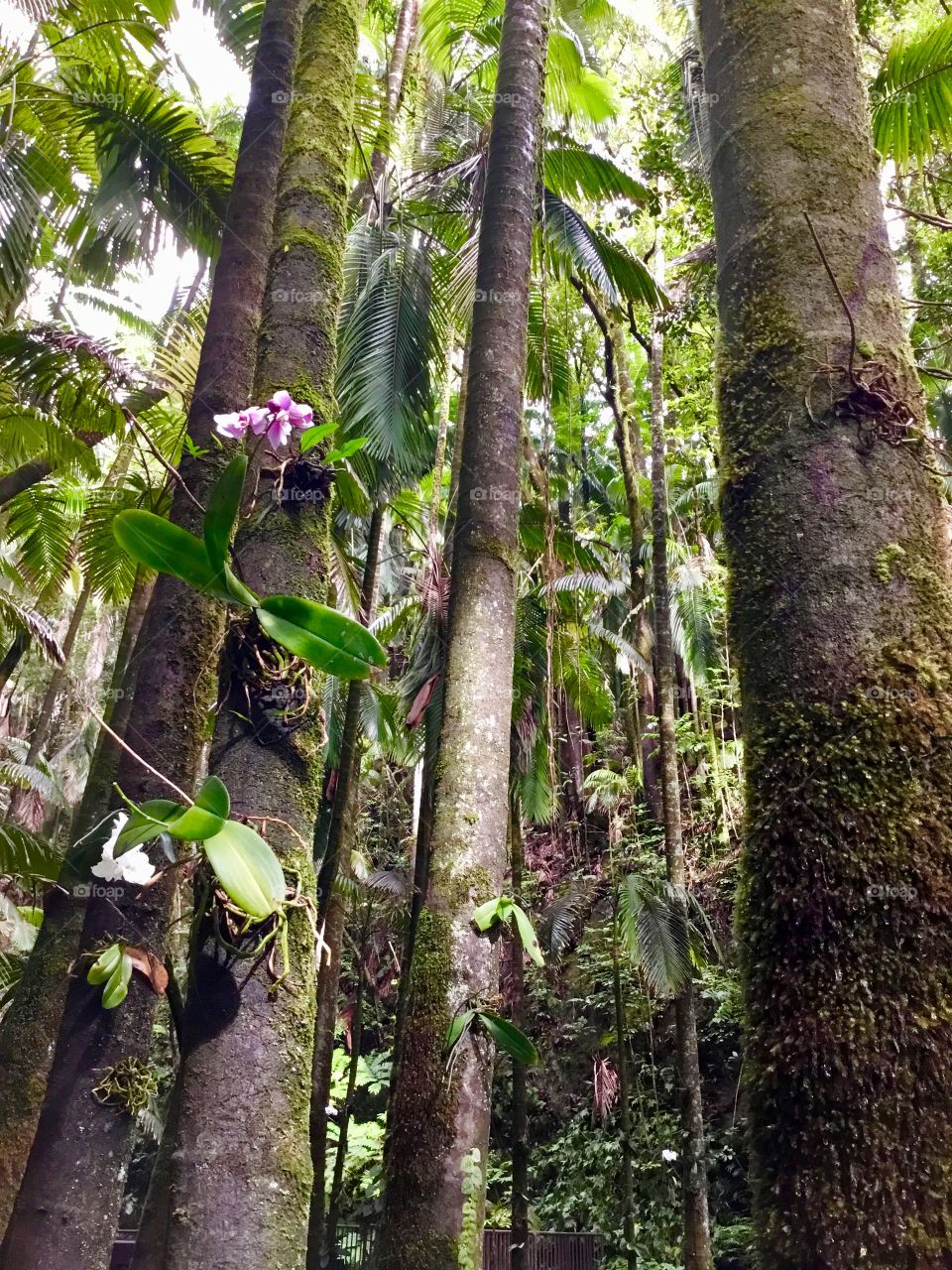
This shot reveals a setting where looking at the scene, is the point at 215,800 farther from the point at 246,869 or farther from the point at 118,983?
the point at 118,983

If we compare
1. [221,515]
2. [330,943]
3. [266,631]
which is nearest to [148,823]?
[266,631]

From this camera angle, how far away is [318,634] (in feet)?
5.41

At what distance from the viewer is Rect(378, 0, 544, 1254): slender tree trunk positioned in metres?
2.12

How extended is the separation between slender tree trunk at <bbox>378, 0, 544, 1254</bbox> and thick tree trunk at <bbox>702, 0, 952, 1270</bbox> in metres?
1.27

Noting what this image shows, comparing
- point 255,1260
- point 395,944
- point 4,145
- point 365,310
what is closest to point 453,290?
point 365,310

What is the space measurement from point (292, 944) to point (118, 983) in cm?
73

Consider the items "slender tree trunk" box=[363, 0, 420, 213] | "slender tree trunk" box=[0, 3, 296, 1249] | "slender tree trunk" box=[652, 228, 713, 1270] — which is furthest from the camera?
Result: "slender tree trunk" box=[363, 0, 420, 213]

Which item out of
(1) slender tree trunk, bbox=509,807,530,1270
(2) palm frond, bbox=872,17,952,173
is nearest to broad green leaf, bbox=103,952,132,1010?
(1) slender tree trunk, bbox=509,807,530,1270

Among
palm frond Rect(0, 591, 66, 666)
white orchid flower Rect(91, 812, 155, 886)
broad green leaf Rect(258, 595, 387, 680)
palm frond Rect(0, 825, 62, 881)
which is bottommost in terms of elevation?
white orchid flower Rect(91, 812, 155, 886)

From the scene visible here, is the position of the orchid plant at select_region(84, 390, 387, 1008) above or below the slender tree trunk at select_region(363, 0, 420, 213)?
below

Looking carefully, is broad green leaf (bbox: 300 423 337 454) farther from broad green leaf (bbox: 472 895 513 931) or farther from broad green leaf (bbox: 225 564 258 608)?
broad green leaf (bbox: 472 895 513 931)

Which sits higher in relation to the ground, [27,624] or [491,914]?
[27,624]

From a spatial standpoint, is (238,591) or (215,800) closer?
(215,800)

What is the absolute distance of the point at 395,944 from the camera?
13.4 m
